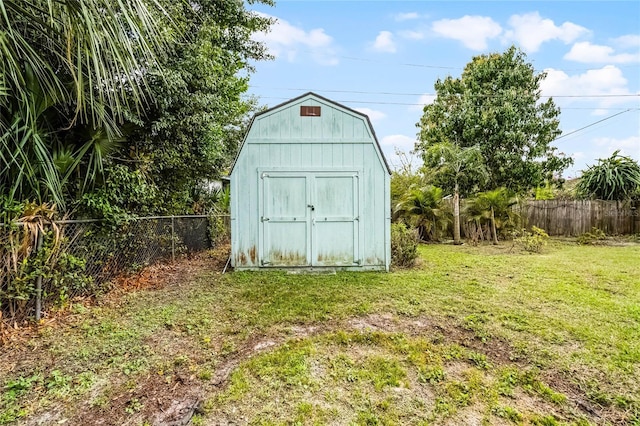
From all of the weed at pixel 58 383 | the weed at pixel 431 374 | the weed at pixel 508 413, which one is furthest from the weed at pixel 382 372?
the weed at pixel 58 383

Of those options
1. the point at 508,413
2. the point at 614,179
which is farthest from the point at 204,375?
the point at 614,179

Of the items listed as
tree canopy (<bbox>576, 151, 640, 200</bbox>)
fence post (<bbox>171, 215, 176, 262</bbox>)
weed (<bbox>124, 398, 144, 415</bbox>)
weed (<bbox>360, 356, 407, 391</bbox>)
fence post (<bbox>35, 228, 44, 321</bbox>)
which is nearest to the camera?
weed (<bbox>124, 398, 144, 415</bbox>)

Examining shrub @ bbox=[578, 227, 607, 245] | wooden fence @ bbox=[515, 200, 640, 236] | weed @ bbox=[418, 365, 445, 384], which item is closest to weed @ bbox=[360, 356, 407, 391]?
weed @ bbox=[418, 365, 445, 384]

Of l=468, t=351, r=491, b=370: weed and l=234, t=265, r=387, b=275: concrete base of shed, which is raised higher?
l=234, t=265, r=387, b=275: concrete base of shed

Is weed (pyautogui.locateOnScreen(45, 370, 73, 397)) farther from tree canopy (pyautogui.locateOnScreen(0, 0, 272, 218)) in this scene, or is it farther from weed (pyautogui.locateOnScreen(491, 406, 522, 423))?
weed (pyautogui.locateOnScreen(491, 406, 522, 423))

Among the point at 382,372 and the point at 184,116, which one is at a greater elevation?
the point at 184,116

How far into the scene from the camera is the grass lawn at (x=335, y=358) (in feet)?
6.54

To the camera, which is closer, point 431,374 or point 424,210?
point 431,374

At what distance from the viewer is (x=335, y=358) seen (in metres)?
2.65

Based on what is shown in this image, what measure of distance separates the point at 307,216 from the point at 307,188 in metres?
0.50

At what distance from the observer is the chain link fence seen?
9.87 feet

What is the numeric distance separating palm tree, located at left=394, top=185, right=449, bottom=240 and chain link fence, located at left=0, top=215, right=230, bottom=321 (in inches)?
272

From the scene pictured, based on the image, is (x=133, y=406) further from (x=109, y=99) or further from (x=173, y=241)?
(x=173, y=241)

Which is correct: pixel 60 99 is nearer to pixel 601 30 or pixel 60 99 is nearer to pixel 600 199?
pixel 601 30
